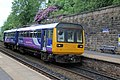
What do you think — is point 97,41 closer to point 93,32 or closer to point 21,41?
point 93,32

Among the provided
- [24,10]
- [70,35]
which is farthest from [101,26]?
[24,10]

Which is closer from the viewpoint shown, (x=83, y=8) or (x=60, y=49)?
(x=60, y=49)

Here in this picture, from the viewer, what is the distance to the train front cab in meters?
18.1

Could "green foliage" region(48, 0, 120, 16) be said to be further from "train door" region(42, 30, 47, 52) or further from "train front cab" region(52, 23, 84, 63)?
"train door" region(42, 30, 47, 52)

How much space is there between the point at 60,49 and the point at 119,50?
227 inches

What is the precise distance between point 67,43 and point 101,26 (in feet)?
22.8

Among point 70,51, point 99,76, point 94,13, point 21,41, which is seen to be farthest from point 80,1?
point 99,76

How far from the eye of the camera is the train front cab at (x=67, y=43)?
714 inches

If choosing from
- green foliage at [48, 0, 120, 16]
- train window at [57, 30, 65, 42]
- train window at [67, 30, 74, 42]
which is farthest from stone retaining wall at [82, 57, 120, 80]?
green foliage at [48, 0, 120, 16]

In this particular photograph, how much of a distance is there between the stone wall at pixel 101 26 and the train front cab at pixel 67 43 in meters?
4.77

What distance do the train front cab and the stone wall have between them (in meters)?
4.77

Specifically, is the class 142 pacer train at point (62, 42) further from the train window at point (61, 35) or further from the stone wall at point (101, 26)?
the stone wall at point (101, 26)

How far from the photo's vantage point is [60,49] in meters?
18.1

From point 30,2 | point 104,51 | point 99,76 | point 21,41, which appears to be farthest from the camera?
point 30,2
